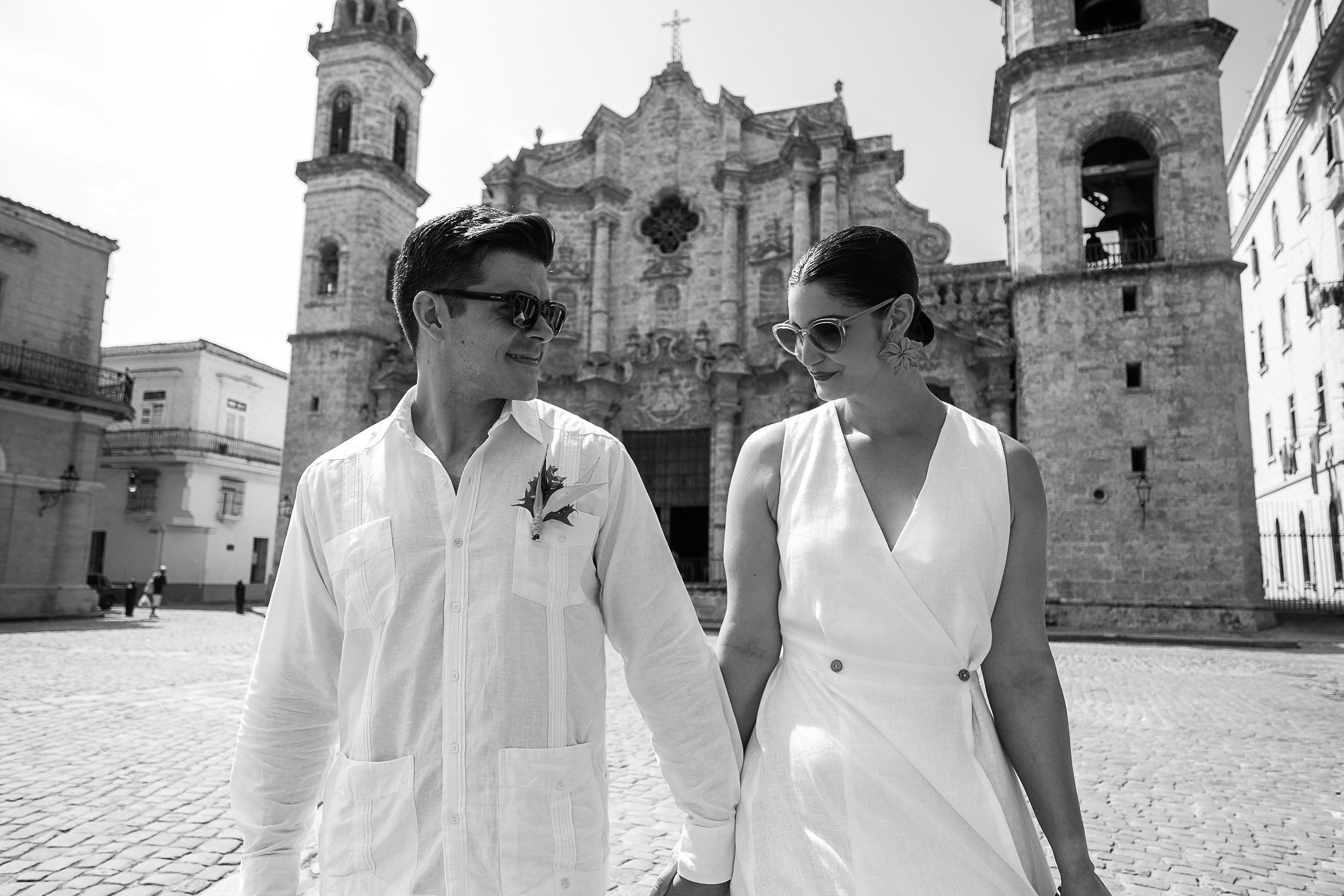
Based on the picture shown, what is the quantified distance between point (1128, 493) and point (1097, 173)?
738 centimetres

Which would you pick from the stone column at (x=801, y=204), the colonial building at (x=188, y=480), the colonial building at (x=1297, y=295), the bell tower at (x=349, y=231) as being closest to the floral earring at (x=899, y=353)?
the colonial building at (x=1297, y=295)

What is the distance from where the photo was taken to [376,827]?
1.80 meters

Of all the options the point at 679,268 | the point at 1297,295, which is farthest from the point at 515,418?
the point at 1297,295

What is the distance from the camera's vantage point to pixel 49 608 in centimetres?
2061

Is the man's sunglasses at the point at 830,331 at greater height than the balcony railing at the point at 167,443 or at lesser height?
lesser

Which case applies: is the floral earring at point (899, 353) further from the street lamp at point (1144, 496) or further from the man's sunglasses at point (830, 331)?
the street lamp at point (1144, 496)

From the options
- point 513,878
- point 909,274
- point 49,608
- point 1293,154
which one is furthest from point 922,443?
point 1293,154

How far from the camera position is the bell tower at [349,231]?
2511 cm

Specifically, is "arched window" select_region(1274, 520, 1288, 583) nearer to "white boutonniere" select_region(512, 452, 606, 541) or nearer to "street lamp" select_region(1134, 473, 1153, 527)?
"street lamp" select_region(1134, 473, 1153, 527)

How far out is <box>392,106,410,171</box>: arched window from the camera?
27.7 m

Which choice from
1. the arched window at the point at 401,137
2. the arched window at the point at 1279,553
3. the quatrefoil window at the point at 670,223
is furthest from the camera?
the arched window at the point at 1279,553

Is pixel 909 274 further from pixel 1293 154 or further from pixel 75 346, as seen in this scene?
pixel 1293 154

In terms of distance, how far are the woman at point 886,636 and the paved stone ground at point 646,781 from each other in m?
2.62

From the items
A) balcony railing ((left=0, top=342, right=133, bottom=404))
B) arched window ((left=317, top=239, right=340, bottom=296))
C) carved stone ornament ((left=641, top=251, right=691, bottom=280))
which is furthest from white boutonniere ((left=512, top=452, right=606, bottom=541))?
arched window ((left=317, top=239, right=340, bottom=296))
